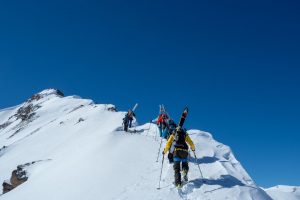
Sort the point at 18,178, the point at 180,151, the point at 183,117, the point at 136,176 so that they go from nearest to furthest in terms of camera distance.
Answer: the point at 180,151 < the point at 183,117 < the point at 136,176 < the point at 18,178

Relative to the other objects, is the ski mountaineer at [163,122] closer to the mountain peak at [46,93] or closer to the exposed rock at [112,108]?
the exposed rock at [112,108]

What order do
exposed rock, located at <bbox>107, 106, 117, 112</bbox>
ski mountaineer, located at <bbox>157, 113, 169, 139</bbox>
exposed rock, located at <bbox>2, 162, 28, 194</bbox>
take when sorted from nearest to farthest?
ski mountaineer, located at <bbox>157, 113, 169, 139</bbox> < exposed rock, located at <bbox>2, 162, 28, 194</bbox> < exposed rock, located at <bbox>107, 106, 117, 112</bbox>

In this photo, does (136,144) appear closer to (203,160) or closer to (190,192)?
(203,160)

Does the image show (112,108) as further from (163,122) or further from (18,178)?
(163,122)

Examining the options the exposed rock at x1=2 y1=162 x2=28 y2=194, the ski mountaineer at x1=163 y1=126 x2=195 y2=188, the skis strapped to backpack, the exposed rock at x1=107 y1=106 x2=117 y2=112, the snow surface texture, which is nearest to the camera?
the snow surface texture

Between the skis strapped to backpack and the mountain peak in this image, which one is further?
the mountain peak

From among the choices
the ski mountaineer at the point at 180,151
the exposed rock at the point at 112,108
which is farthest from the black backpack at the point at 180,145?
the exposed rock at the point at 112,108

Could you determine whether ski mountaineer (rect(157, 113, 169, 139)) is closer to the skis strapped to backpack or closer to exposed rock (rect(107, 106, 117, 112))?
the skis strapped to backpack

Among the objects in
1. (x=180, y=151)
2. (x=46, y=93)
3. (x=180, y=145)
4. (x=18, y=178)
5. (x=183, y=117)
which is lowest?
(x=180, y=151)

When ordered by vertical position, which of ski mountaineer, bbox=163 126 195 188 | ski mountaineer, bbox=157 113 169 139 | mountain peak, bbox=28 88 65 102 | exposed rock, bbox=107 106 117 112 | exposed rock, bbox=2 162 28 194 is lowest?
ski mountaineer, bbox=163 126 195 188

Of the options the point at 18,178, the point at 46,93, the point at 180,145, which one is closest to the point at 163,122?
the point at 180,145

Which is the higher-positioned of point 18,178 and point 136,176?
point 18,178

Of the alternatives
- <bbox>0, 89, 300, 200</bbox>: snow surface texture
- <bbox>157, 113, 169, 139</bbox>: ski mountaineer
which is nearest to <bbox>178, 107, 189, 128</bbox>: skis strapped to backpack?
<bbox>0, 89, 300, 200</bbox>: snow surface texture

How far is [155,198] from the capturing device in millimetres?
12133
